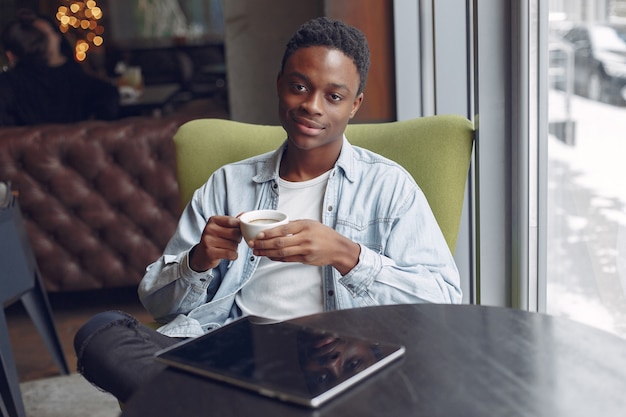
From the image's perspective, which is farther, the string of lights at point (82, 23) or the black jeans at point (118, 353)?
the string of lights at point (82, 23)

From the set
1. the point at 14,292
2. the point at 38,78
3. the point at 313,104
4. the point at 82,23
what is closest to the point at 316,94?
the point at 313,104

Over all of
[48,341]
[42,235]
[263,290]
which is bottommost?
[48,341]

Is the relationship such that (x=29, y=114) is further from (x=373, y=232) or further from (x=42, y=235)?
(x=373, y=232)

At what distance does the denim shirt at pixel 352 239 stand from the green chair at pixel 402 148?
169 mm

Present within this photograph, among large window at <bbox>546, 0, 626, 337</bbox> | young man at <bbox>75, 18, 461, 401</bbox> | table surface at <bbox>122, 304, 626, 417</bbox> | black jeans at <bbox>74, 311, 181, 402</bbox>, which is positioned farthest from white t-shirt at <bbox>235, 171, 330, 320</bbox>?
large window at <bbox>546, 0, 626, 337</bbox>

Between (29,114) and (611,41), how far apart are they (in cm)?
312

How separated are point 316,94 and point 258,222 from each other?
14.1 inches

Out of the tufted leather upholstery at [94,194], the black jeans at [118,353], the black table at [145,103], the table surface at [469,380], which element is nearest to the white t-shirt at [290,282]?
the black jeans at [118,353]

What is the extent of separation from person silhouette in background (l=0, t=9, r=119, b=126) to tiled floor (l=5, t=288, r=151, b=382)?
909 mm

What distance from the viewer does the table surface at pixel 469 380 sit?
33.9 inches

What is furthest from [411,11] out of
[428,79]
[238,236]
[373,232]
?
[238,236]

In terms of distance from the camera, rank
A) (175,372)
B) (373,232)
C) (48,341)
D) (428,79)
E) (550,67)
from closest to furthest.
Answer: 1. (175,372)
2. (373,232)
3. (550,67)
4. (428,79)
5. (48,341)

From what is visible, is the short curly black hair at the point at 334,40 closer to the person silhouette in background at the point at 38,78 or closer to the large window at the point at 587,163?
the large window at the point at 587,163

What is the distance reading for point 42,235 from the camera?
11.1 feet
